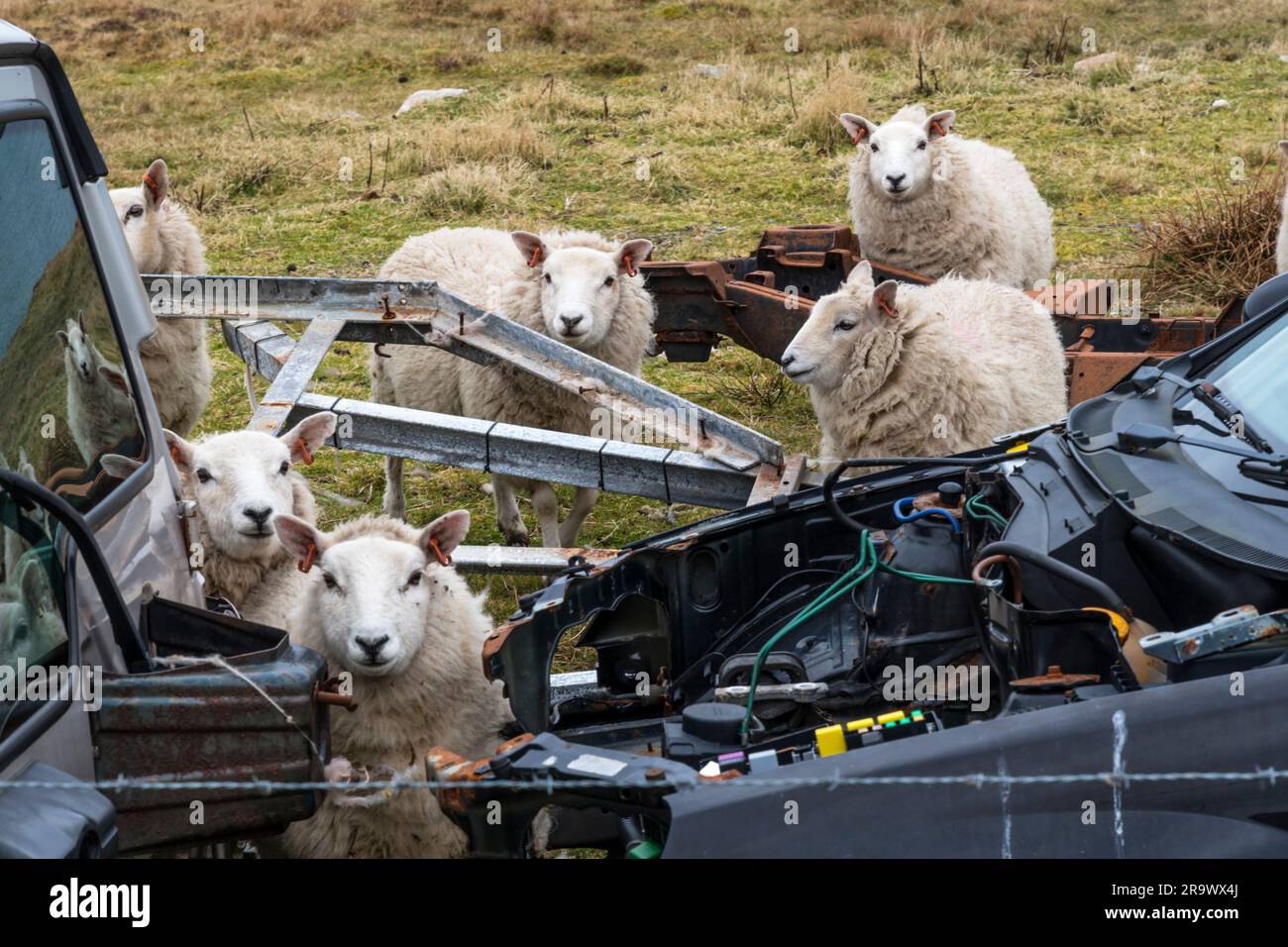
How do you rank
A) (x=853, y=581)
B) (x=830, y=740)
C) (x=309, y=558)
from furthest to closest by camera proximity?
1. (x=309, y=558)
2. (x=853, y=581)
3. (x=830, y=740)

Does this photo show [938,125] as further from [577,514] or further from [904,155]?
[577,514]

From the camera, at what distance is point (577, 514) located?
668 centimetres

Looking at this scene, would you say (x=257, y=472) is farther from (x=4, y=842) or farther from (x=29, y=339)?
(x=4, y=842)

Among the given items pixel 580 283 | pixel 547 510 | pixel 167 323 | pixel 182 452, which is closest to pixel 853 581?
pixel 182 452

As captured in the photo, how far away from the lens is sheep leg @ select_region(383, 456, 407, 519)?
7.17 metres

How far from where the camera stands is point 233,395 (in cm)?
895

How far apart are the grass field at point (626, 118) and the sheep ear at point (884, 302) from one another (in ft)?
6.77

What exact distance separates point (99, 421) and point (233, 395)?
20.0 ft

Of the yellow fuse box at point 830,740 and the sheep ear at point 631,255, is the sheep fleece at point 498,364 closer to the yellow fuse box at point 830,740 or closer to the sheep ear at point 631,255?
the sheep ear at point 631,255

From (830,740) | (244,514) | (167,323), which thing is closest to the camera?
(830,740)

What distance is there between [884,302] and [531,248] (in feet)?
6.93

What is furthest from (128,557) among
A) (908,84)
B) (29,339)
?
(908,84)

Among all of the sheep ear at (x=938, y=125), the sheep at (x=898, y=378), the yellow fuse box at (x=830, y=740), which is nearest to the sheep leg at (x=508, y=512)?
the sheep at (x=898, y=378)
